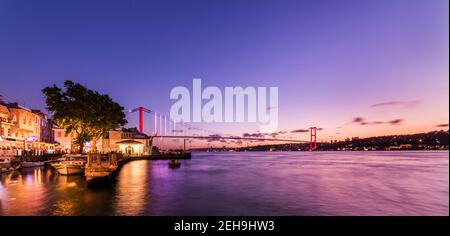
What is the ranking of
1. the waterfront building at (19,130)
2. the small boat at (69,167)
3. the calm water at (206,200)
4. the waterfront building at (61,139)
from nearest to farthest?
1. the calm water at (206,200)
2. the small boat at (69,167)
3. the waterfront building at (19,130)
4. the waterfront building at (61,139)

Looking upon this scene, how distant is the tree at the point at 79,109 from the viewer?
46.9 meters

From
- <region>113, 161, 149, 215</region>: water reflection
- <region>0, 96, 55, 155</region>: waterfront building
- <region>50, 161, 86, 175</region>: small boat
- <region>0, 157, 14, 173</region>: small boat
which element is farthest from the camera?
<region>0, 96, 55, 155</region>: waterfront building

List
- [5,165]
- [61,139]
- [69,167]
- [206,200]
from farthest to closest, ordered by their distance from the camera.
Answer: [61,139] → [5,165] → [69,167] → [206,200]

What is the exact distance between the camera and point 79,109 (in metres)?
47.3

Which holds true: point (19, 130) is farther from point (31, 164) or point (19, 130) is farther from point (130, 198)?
point (130, 198)

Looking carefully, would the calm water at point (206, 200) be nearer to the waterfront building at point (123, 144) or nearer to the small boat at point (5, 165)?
the small boat at point (5, 165)

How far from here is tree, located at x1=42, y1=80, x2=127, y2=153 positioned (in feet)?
154

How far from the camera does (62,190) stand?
29.1 metres

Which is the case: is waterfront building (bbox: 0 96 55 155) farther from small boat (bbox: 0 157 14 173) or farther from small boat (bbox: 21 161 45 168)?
small boat (bbox: 0 157 14 173)

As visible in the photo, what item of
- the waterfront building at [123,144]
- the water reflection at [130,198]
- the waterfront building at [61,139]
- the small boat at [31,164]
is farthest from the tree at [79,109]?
the waterfront building at [61,139]

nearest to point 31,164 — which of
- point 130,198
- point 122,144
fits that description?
point 122,144

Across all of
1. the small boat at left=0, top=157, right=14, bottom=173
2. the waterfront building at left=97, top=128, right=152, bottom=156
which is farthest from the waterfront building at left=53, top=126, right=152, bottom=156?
the small boat at left=0, top=157, right=14, bottom=173
